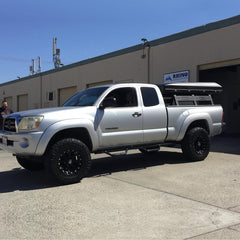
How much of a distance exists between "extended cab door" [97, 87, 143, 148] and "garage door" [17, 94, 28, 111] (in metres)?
24.8

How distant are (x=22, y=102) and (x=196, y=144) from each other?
2577cm

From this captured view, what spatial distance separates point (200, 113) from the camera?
8.55m

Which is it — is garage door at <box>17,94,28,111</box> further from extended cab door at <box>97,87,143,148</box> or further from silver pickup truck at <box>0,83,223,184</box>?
extended cab door at <box>97,87,143,148</box>

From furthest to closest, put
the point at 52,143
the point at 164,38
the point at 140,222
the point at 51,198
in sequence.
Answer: the point at 164,38, the point at 52,143, the point at 51,198, the point at 140,222

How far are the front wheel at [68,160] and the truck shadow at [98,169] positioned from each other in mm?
315

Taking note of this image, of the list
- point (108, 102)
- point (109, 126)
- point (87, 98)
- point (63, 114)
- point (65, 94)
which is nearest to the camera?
point (63, 114)

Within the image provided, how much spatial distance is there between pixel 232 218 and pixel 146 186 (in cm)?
203

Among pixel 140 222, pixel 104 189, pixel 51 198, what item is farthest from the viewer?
pixel 104 189

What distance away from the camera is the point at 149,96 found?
25.3 ft

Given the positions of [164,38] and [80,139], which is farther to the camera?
[164,38]

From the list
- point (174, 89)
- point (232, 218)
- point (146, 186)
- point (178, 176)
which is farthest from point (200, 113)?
point (232, 218)

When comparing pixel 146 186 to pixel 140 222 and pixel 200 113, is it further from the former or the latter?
pixel 200 113

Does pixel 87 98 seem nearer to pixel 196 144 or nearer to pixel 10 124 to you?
pixel 10 124

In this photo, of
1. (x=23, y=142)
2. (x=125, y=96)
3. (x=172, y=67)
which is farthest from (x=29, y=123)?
(x=172, y=67)
